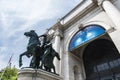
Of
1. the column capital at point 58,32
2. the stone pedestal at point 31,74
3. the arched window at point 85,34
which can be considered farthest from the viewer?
the column capital at point 58,32

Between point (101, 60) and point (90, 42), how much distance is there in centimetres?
190

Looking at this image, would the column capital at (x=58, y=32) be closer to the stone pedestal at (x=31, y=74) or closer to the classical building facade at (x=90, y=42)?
the classical building facade at (x=90, y=42)

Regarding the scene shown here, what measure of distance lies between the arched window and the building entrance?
1126 millimetres

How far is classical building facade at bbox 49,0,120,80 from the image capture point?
10477mm

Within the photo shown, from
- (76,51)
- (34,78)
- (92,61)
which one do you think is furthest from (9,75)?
(34,78)

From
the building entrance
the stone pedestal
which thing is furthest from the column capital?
the stone pedestal

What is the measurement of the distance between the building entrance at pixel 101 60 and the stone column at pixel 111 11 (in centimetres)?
247

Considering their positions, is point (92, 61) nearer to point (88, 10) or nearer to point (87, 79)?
point (87, 79)

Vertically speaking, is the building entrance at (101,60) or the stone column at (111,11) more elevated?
the stone column at (111,11)

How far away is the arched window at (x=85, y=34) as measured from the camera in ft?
37.2

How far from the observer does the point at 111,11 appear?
10.0 meters

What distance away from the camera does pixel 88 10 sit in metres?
13.1

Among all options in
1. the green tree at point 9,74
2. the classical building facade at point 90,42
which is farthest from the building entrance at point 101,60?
the green tree at point 9,74

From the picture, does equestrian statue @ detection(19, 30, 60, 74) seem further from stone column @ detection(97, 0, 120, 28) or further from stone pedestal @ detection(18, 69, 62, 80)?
stone column @ detection(97, 0, 120, 28)
